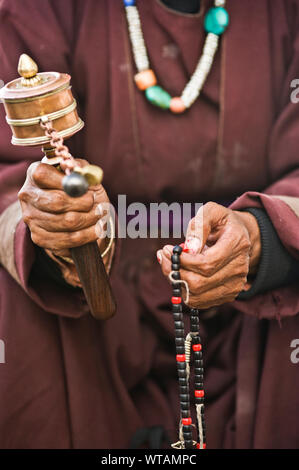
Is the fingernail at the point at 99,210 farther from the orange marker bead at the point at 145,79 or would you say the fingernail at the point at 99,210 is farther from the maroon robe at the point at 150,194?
the orange marker bead at the point at 145,79

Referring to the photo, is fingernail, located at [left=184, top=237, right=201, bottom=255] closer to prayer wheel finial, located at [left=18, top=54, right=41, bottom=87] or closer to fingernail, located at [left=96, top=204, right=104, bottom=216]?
fingernail, located at [left=96, top=204, right=104, bottom=216]

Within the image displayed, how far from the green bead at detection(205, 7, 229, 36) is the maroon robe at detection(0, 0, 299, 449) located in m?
0.02

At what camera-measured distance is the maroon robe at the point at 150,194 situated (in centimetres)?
119

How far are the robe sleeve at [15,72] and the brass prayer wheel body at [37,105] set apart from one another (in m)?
0.32

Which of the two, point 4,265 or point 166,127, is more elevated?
point 166,127

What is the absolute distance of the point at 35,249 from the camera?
1.09 m

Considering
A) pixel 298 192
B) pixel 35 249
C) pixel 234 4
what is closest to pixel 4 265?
pixel 35 249

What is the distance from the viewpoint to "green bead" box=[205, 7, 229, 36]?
122cm

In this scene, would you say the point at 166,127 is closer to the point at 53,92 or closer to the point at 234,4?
the point at 234,4

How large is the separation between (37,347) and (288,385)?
576 mm

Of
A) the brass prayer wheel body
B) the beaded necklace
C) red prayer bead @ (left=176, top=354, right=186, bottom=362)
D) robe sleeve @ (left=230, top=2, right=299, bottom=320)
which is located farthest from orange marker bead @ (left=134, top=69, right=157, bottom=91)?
red prayer bead @ (left=176, top=354, right=186, bottom=362)

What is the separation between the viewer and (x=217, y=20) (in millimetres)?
1216

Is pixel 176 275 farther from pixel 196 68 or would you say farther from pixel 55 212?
pixel 196 68

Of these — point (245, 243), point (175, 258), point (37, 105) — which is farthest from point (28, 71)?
point (245, 243)
